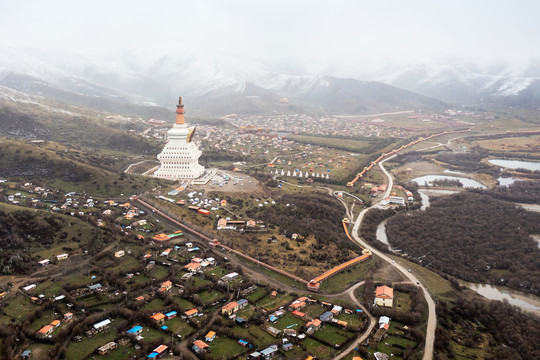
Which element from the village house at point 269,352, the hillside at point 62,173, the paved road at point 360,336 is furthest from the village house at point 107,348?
the hillside at point 62,173

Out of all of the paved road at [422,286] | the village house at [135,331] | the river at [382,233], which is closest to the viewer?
the village house at [135,331]

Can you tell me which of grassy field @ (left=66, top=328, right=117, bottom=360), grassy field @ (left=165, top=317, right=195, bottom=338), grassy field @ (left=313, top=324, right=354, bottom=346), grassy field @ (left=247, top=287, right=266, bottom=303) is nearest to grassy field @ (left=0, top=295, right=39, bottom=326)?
grassy field @ (left=66, top=328, right=117, bottom=360)

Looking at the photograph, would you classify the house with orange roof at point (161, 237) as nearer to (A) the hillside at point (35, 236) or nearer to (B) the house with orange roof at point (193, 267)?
(A) the hillside at point (35, 236)

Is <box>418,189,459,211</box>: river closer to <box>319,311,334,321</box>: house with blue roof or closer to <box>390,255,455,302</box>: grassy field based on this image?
<box>390,255,455,302</box>: grassy field

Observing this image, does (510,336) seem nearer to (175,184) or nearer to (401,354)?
(401,354)

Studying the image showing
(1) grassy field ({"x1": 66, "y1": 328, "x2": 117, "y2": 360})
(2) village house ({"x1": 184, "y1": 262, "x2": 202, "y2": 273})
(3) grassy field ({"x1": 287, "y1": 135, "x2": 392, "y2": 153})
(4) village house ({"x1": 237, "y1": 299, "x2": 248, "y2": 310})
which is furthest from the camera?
(3) grassy field ({"x1": 287, "y1": 135, "x2": 392, "y2": 153})

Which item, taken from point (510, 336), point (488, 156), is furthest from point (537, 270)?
point (488, 156)
